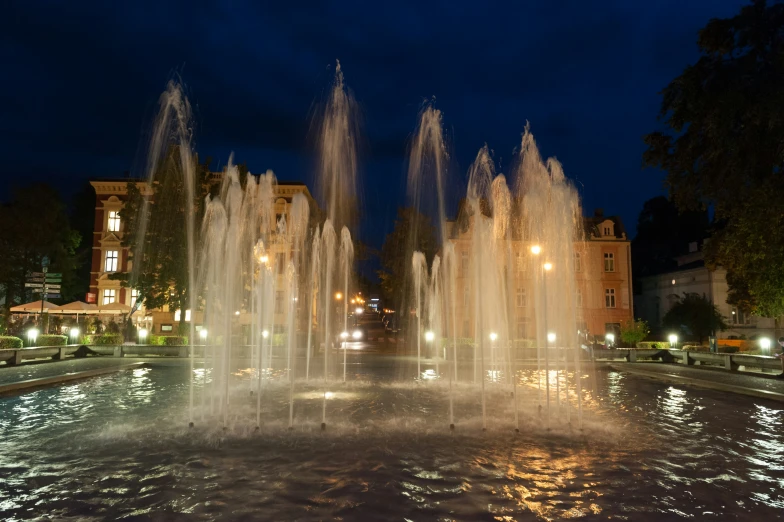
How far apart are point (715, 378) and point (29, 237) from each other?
53.9m

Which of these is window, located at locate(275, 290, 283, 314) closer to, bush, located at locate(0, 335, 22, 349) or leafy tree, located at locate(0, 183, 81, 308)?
leafy tree, located at locate(0, 183, 81, 308)

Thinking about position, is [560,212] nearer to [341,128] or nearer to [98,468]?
[341,128]

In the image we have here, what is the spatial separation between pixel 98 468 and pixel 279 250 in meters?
50.9

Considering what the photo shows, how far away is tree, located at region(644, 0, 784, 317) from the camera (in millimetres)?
20781

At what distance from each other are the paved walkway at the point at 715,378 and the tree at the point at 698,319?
21.8m

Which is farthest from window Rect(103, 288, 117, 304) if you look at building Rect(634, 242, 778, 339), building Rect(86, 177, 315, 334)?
building Rect(634, 242, 778, 339)

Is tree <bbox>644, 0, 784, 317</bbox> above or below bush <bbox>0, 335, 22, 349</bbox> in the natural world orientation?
above

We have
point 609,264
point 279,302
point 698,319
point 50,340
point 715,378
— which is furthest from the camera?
point 279,302

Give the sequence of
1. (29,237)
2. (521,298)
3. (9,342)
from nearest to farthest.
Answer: (9,342), (29,237), (521,298)

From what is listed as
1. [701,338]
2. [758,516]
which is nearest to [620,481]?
[758,516]

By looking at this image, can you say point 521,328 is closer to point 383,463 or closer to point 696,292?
point 696,292

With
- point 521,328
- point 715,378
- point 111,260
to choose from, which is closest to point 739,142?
point 715,378

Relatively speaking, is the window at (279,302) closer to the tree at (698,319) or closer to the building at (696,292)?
the tree at (698,319)

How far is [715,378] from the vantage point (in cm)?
2103
